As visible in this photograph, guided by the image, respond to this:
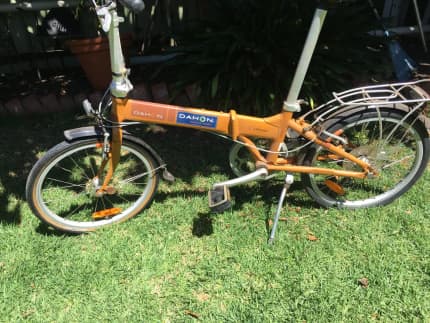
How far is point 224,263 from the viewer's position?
98.5 inches

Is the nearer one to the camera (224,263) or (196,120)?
(196,120)

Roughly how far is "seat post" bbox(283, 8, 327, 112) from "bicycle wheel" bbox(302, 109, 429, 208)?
1.09 ft

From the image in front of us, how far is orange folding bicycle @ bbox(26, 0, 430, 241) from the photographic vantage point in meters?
2.28

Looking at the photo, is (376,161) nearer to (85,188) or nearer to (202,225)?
(202,225)

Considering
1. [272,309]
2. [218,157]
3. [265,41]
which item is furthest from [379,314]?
[265,41]

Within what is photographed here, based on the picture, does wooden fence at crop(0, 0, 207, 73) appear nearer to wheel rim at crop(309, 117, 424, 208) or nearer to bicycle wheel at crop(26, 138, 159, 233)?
bicycle wheel at crop(26, 138, 159, 233)

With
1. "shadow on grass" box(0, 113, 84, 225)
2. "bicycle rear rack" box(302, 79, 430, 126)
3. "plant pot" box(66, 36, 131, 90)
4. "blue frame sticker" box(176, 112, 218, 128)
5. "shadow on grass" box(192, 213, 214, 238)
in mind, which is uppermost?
"bicycle rear rack" box(302, 79, 430, 126)

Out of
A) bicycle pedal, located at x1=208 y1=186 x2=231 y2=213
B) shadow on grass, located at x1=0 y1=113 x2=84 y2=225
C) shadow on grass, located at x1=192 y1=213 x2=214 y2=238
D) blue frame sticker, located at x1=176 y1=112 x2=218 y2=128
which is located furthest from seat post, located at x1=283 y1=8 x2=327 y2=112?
shadow on grass, located at x1=0 y1=113 x2=84 y2=225

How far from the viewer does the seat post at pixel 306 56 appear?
2.02m

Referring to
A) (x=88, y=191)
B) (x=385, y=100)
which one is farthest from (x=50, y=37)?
(x=385, y=100)

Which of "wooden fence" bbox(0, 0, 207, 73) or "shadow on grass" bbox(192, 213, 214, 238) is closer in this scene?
"shadow on grass" bbox(192, 213, 214, 238)

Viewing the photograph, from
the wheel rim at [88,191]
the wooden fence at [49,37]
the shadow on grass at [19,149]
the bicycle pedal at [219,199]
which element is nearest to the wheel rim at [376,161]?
the bicycle pedal at [219,199]

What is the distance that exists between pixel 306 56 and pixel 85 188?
6.01 ft

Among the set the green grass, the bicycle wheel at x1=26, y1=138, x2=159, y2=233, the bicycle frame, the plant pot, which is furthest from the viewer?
the plant pot
